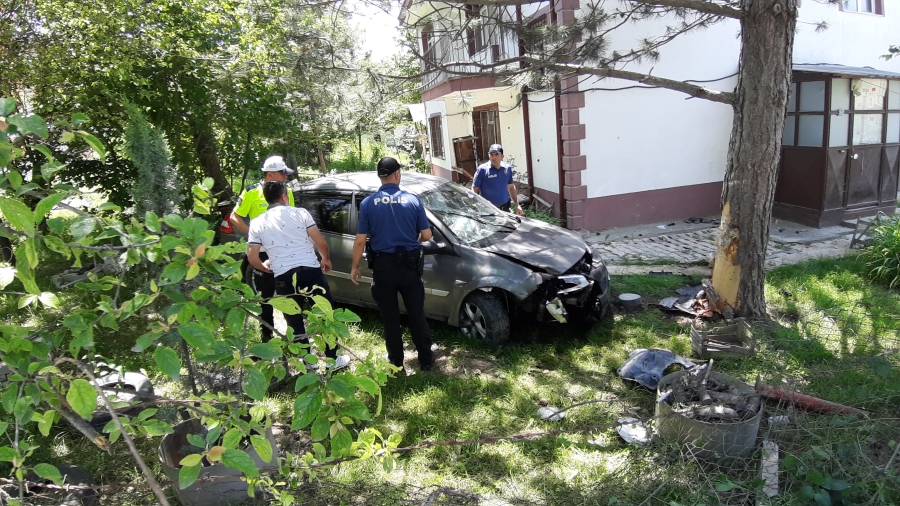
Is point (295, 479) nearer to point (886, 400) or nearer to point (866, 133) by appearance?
point (886, 400)

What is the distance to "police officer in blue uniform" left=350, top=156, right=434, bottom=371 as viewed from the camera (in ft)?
14.3

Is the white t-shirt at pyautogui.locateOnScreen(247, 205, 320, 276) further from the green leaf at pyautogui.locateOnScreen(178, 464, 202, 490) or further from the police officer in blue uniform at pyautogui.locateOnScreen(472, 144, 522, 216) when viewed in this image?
the police officer in blue uniform at pyautogui.locateOnScreen(472, 144, 522, 216)

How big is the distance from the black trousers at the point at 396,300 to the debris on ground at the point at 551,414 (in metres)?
1.12

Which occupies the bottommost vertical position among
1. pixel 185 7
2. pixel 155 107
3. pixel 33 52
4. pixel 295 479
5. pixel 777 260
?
pixel 777 260

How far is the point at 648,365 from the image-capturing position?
4.32 meters

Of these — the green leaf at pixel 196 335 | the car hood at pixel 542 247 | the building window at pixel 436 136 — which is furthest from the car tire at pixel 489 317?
the building window at pixel 436 136

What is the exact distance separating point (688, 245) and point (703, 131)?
8.95 ft

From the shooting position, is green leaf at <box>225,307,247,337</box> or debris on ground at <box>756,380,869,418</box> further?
debris on ground at <box>756,380,869,418</box>

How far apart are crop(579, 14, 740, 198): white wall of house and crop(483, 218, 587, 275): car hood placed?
4.33 meters

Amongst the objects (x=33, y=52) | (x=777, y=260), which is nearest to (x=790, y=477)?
(x=777, y=260)

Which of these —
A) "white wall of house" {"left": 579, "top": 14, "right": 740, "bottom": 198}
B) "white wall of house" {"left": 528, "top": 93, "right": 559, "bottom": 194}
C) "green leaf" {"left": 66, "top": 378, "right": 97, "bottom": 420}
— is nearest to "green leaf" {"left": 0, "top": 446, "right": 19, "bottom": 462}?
"green leaf" {"left": 66, "top": 378, "right": 97, "bottom": 420}

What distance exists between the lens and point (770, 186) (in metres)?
→ 5.15

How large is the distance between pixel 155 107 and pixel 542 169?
6816 mm

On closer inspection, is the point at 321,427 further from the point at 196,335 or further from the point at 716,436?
the point at 716,436
